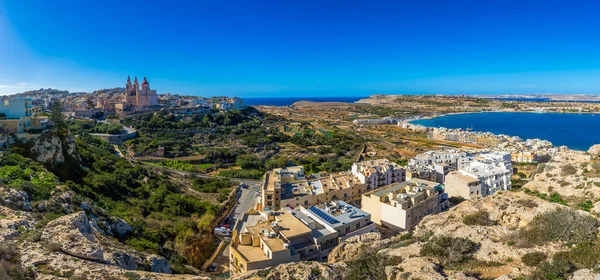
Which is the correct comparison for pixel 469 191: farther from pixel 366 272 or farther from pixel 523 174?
pixel 366 272

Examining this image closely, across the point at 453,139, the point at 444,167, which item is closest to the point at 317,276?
the point at 444,167

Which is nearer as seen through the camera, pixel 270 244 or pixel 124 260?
pixel 124 260

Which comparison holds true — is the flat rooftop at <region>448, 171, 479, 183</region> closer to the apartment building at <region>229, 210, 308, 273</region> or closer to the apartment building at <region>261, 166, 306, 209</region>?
the apartment building at <region>261, 166, 306, 209</region>

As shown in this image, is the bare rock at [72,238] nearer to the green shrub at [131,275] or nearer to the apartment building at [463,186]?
the green shrub at [131,275]

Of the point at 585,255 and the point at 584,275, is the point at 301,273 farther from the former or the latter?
the point at 585,255

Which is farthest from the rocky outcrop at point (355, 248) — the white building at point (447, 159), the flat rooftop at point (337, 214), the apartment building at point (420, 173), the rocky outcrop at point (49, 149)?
the white building at point (447, 159)

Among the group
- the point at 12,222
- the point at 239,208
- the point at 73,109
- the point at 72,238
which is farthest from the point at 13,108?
the point at 73,109

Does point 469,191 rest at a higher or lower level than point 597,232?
lower
